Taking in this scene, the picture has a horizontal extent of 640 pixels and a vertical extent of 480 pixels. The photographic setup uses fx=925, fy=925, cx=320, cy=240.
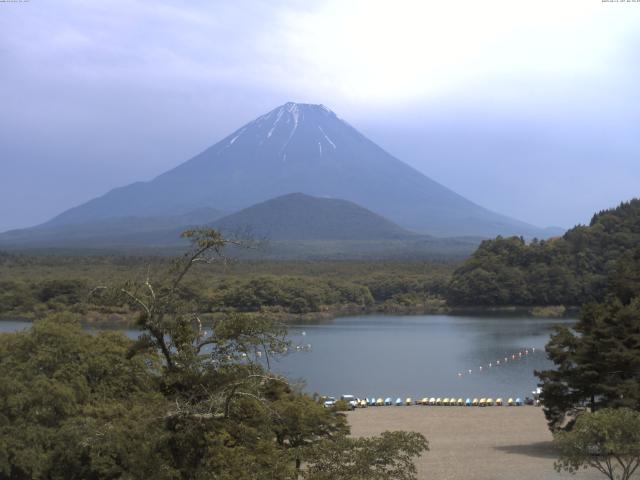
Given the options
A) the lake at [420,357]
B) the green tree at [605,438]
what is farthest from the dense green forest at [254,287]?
the green tree at [605,438]

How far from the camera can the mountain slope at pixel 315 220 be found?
563 ft

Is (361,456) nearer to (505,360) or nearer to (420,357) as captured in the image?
(505,360)

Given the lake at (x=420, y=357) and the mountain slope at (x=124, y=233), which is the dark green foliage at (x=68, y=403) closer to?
the lake at (x=420, y=357)

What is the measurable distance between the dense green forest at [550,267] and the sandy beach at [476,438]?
44.9m

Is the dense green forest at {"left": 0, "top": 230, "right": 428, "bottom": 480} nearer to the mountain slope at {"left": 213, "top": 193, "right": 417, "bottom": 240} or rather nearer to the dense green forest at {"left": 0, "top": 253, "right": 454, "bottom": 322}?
A: the dense green forest at {"left": 0, "top": 253, "right": 454, "bottom": 322}

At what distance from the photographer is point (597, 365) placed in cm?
1878

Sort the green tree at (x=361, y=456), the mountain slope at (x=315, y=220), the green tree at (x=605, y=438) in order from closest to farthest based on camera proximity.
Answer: the green tree at (x=361, y=456) < the green tree at (x=605, y=438) < the mountain slope at (x=315, y=220)

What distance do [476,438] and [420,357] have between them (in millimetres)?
20309

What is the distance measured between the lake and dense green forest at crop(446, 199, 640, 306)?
1124cm

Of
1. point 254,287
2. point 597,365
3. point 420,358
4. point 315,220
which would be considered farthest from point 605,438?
point 315,220

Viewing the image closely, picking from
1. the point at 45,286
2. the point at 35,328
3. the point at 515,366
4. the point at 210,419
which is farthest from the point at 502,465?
the point at 45,286

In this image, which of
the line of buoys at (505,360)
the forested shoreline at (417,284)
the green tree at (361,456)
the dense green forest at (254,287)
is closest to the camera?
the green tree at (361,456)

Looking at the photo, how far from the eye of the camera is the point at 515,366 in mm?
38875

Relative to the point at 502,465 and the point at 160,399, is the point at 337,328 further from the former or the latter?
the point at 160,399
